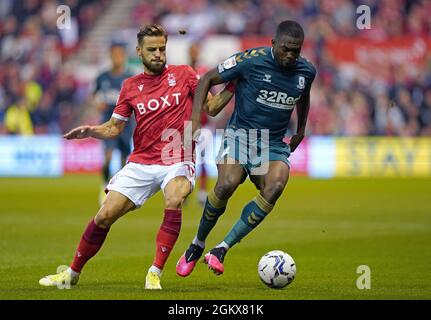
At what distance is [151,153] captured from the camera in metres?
9.15

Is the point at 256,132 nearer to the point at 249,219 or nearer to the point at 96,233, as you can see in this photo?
the point at 249,219

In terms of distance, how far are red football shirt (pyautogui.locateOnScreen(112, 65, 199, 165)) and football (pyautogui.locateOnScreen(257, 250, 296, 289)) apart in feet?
3.88

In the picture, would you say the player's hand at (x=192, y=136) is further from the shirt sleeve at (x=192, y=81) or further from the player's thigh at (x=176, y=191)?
the shirt sleeve at (x=192, y=81)

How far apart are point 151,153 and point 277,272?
1.54 m

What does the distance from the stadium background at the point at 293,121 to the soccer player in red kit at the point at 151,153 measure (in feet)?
19.5

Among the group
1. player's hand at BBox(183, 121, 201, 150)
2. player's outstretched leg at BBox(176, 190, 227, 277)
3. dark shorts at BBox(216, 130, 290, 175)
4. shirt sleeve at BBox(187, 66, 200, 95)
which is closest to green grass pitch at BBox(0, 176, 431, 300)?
player's outstretched leg at BBox(176, 190, 227, 277)

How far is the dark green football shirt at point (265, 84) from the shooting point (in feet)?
31.4

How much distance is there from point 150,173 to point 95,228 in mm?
682

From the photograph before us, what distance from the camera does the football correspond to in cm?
889

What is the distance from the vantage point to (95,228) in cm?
895
